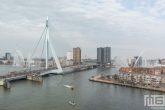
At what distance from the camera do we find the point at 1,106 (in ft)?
26.6

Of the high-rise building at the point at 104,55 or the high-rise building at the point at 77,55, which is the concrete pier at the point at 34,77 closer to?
the high-rise building at the point at 77,55

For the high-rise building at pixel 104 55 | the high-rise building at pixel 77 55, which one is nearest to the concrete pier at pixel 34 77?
the high-rise building at pixel 77 55

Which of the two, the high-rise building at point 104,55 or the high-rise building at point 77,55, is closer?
the high-rise building at point 77,55

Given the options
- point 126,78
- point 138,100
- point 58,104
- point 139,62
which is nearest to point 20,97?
point 58,104

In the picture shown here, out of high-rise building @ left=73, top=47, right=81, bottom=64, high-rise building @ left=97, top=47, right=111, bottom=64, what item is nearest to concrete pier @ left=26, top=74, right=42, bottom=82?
high-rise building @ left=73, top=47, right=81, bottom=64

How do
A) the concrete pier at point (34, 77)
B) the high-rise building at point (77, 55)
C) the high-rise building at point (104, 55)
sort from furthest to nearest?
the high-rise building at point (104, 55) < the high-rise building at point (77, 55) < the concrete pier at point (34, 77)

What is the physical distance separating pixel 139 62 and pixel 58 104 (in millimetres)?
30453

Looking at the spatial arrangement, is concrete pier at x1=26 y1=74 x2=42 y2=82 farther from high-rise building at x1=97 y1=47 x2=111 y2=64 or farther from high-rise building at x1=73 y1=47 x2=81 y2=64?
high-rise building at x1=97 y1=47 x2=111 y2=64

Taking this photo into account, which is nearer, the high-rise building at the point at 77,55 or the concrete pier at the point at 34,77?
the concrete pier at the point at 34,77

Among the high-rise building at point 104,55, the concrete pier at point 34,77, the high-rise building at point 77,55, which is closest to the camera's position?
the concrete pier at point 34,77

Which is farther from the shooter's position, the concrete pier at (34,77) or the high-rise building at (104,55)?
Answer: the high-rise building at (104,55)

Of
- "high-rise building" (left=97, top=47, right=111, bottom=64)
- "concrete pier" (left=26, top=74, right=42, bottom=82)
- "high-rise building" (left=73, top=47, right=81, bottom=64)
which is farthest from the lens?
"high-rise building" (left=97, top=47, right=111, bottom=64)

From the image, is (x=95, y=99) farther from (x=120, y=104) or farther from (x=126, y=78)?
(x=126, y=78)

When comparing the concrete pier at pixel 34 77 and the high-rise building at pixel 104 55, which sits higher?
the high-rise building at pixel 104 55
